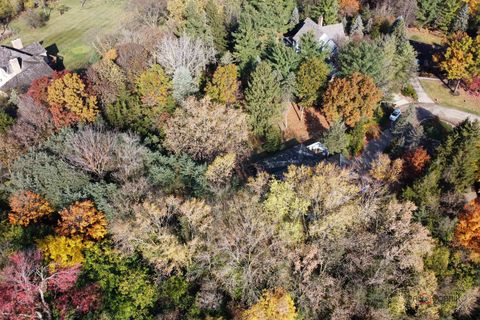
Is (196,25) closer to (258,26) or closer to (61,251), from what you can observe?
(258,26)

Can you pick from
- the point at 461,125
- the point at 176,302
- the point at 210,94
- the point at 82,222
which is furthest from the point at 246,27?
the point at 176,302

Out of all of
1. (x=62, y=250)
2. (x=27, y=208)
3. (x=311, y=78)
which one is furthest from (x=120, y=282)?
(x=311, y=78)

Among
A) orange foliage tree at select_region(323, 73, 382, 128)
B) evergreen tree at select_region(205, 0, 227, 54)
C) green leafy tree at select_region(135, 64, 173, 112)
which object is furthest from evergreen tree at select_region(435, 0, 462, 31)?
green leafy tree at select_region(135, 64, 173, 112)

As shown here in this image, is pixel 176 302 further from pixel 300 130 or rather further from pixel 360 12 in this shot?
pixel 360 12

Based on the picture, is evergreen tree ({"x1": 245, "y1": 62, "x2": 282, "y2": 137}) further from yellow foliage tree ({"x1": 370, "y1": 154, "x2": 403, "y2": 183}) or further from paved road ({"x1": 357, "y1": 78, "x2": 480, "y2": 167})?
yellow foliage tree ({"x1": 370, "y1": 154, "x2": 403, "y2": 183})

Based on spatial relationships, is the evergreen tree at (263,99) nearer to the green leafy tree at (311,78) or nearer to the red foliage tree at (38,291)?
the green leafy tree at (311,78)
